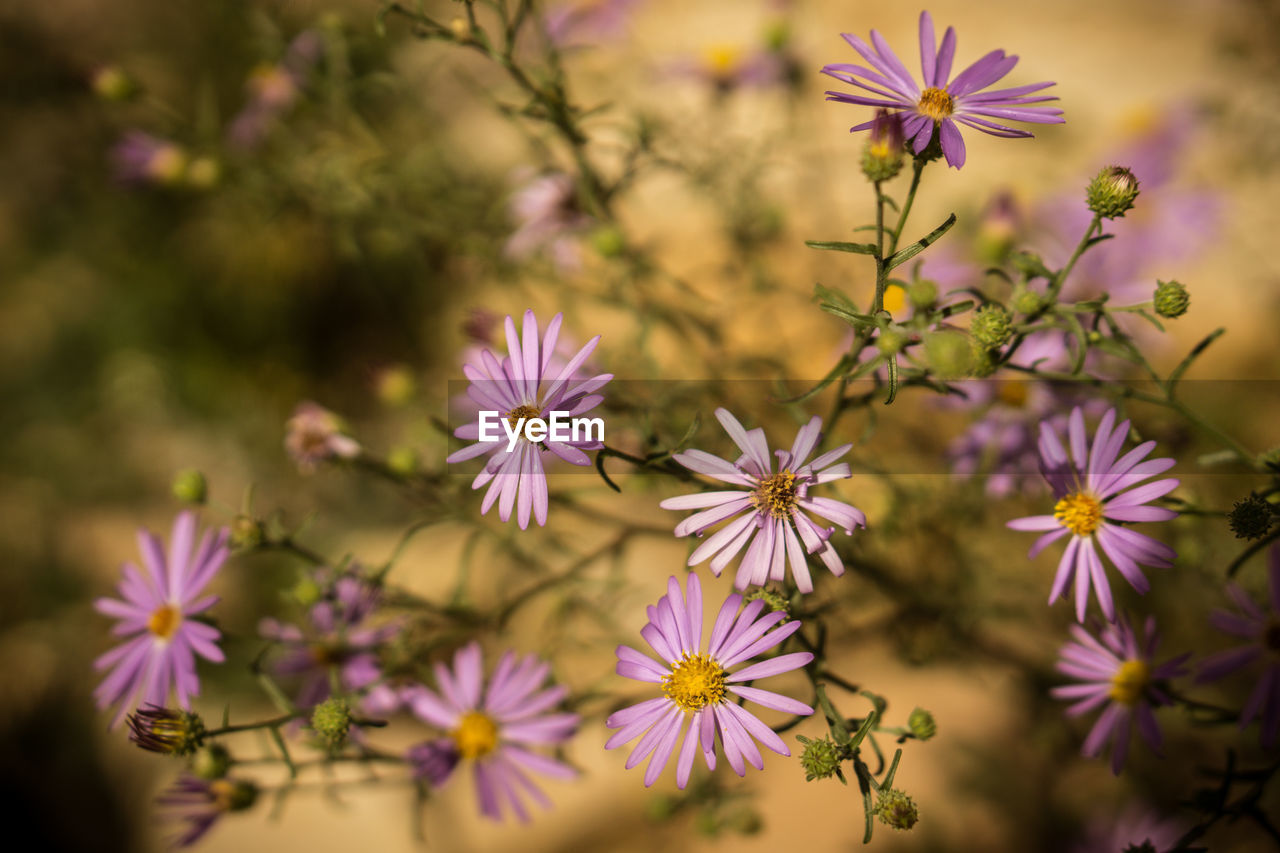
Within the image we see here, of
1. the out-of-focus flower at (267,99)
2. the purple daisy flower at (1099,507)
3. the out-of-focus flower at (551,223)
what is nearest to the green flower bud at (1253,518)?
the purple daisy flower at (1099,507)

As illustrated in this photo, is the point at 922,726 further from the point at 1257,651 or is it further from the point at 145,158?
the point at 145,158

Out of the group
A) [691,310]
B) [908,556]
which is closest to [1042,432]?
[908,556]

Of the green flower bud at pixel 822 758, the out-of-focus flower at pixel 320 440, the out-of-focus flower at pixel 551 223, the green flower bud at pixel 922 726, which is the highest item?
the out-of-focus flower at pixel 551 223

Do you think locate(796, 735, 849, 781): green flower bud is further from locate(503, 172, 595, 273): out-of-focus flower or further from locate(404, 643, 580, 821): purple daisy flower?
locate(503, 172, 595, 273): out-of-focus flower

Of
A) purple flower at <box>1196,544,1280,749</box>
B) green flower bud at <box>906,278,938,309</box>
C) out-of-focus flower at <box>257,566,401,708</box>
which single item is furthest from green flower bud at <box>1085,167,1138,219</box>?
out-of-focus flower at <box>257,566,401,708</box>

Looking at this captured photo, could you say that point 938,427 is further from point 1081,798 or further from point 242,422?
point 242,422

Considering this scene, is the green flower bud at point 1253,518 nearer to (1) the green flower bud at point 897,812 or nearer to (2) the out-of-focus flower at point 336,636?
(1) the green flower bud at point 897,812
